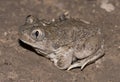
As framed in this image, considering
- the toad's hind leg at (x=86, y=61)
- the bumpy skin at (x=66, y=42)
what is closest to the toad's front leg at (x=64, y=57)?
the bumpy skin at (x=66, y=42)

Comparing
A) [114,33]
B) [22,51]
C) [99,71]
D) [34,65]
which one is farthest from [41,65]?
[114,33]

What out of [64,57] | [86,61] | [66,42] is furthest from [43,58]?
[86,61]

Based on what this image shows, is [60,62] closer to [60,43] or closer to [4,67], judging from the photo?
[60,43]

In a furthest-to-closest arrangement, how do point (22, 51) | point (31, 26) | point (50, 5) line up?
point (50, 5), point (22, 51), point (31, 26)

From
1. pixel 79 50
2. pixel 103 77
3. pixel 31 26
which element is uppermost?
pixel 31 26

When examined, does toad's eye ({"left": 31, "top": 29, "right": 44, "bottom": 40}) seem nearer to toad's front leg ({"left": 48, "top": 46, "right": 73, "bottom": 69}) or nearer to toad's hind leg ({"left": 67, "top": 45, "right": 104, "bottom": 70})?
toad's front leg ({"left": 48, "top": 46, "right": 73, "bottom": 69})

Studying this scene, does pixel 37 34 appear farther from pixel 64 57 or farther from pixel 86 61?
pixel 86 61
